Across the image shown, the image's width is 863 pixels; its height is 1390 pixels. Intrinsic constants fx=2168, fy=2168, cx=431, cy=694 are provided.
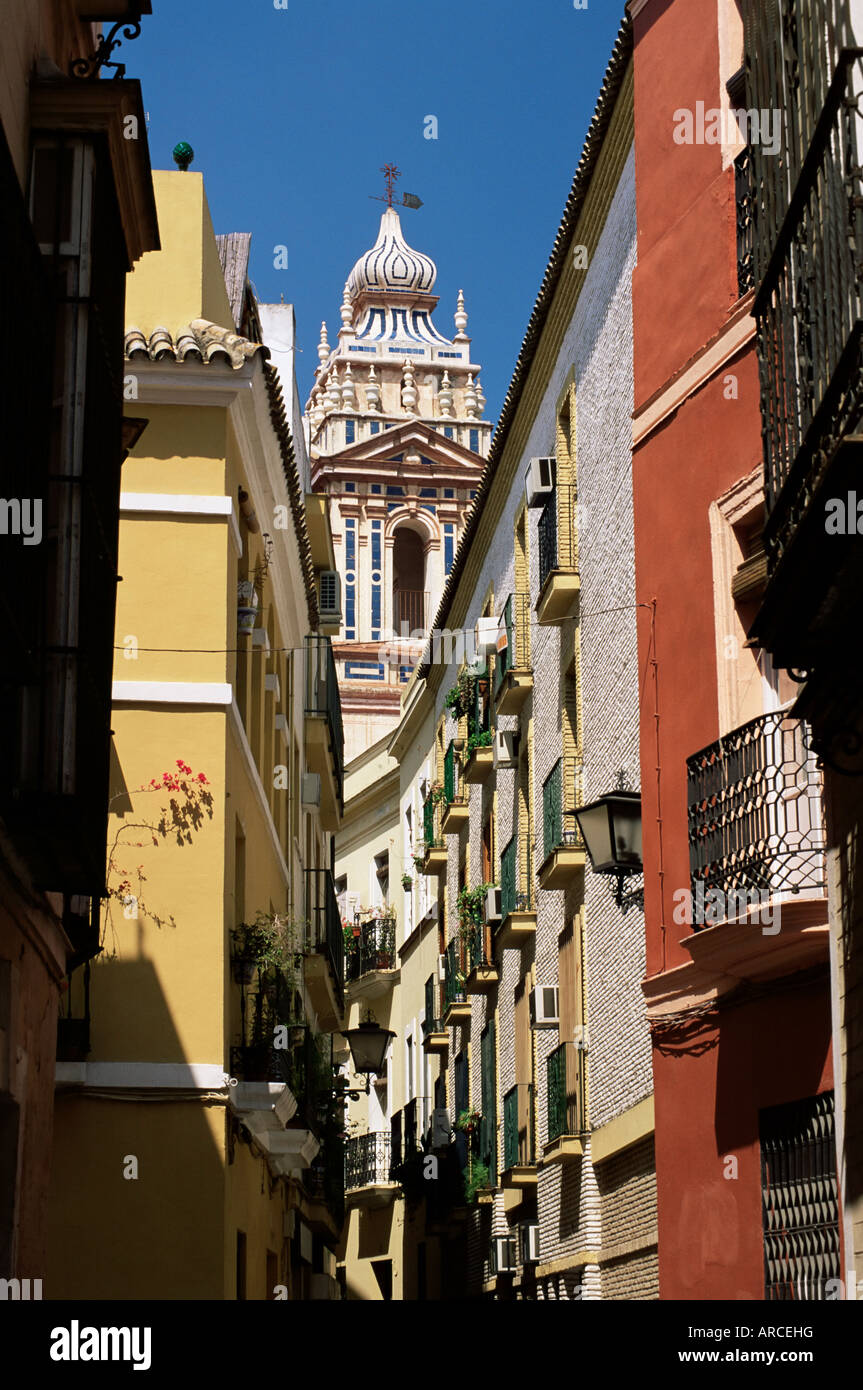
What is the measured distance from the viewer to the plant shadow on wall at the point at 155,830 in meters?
15.3

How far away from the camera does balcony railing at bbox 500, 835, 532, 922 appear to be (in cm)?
2314

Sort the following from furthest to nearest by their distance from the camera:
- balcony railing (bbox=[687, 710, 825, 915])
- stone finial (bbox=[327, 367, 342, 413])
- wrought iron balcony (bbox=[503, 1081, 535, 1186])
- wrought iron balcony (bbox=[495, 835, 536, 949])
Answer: stone finial (bbox=[327, 367, 342, 413]) → wrought iron balcony (bbox=[495, 835, 536, 949]) → wrought iron balcony (bbox=[503, 1081, 535, 1186]) → balcony railing (bbox=[687, 710, 825, 915])

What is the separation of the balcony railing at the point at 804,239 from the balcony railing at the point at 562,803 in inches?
376

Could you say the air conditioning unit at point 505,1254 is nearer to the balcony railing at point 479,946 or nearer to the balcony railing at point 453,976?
the balcony railing at point 479,946

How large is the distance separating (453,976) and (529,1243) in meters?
8.81

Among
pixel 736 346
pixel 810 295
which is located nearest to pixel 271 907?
pixel 736 346

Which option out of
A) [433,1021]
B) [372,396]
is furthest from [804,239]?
[372,396]

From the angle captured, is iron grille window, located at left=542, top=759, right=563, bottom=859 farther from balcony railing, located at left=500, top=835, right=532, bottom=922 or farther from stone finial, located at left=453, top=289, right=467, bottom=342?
stone finial, located at left=453, top=289, right=467, bottom=342

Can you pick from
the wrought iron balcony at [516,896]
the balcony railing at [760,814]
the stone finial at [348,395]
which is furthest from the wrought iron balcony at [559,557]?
the stone finial at [348,395]

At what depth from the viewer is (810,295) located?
846 centimetres

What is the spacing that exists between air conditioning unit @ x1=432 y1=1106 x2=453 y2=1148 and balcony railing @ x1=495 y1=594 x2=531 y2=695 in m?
7.31

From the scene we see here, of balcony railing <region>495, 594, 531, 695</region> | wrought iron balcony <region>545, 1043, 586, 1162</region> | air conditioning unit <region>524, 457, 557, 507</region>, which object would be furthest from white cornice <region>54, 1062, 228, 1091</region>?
balcony railing <region>495, 594, 531, 695</region>
